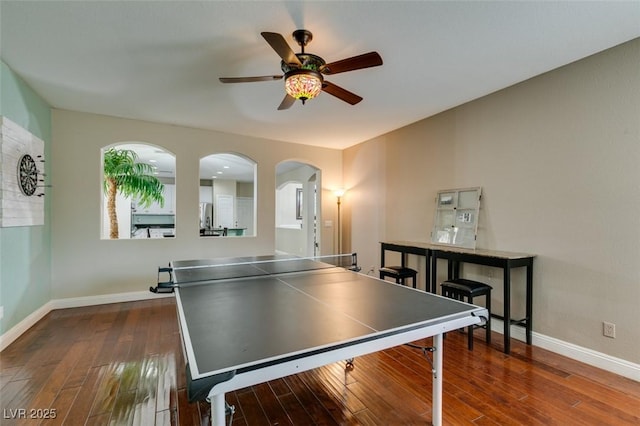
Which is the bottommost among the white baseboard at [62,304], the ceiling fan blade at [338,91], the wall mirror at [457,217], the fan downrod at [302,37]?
the white baseboard at [62,304]

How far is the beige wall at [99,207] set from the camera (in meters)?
3.80

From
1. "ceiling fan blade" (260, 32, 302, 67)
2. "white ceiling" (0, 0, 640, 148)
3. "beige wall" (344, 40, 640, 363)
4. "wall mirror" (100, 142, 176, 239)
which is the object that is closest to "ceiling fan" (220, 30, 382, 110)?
"ceiling fan blade" (260, 32, 302, 67)

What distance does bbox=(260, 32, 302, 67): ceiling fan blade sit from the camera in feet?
5.65

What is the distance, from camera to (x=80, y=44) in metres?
2.36

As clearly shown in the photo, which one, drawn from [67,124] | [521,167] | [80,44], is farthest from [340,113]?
[67,124]

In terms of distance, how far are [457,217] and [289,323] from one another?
9.48ft

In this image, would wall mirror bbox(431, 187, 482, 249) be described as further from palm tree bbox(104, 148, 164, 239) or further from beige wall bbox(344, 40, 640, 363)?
palm tree bbox(104, 148, 164, 239)

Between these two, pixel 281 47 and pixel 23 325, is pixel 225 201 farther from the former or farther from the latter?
pixel 281 47

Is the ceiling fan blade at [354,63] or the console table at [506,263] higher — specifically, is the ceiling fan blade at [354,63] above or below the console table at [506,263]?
above

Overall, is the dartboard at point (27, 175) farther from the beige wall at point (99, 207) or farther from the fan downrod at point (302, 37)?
the fan downrod at point (302, 37)

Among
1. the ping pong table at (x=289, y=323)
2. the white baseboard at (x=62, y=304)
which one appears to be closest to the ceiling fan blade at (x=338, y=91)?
the ping pong table at (x=289, y=323)

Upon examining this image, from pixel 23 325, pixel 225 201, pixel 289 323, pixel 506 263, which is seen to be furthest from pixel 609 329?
pixel 225 201

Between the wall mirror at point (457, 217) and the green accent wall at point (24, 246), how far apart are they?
14.8ft

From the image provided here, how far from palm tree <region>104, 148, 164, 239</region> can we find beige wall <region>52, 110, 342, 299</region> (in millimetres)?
444
